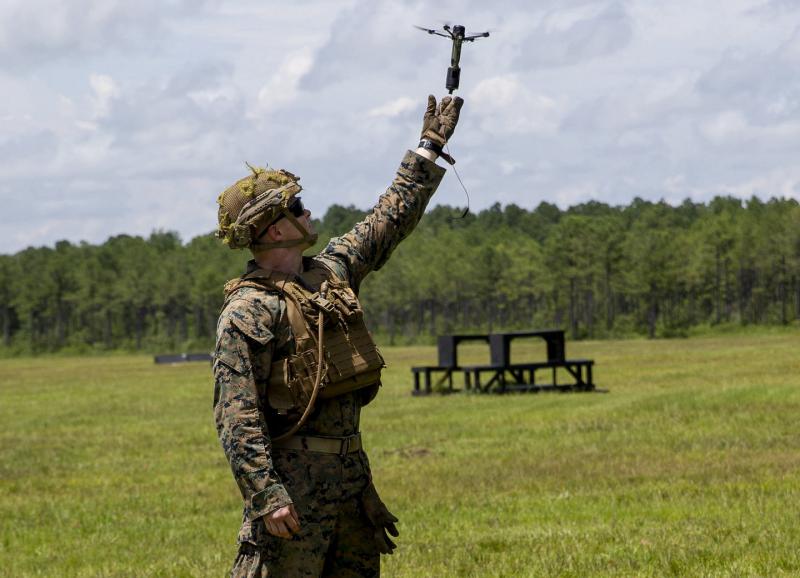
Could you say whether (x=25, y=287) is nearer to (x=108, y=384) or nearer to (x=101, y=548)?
(x=108, y=384)

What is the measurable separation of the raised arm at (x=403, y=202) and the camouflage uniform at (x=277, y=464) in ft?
0.87

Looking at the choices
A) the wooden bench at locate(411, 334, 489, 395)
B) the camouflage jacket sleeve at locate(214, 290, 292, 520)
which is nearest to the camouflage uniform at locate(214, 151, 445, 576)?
the camouflage jacket sleeve at locate(214, 290, 292, 520)

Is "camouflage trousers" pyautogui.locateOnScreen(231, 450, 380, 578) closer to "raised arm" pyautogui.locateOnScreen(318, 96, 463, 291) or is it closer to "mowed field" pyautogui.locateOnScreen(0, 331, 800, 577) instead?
"raised arm" pyautogui.locateOnScreen(318, 96, 463, 291)

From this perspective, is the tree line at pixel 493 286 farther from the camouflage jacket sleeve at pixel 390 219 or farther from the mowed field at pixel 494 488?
the camouflage jacket sleeve at pixel 390 219

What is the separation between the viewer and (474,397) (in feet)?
101

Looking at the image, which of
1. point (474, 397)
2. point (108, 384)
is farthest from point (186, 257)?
point (474, 397)

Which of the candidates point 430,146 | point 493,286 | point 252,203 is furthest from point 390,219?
point 493,286

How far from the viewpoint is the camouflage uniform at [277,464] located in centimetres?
545

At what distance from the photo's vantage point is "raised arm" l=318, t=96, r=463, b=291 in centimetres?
629

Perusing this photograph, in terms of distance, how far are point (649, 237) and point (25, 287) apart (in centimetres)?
8778

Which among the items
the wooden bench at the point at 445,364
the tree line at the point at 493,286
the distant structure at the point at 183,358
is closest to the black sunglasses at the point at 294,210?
the wooden bench at the point at 445,364

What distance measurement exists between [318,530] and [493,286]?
139 m

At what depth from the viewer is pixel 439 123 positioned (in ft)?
20.9

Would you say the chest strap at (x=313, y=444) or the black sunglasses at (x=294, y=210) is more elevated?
the black sunglasses at (x=294, y=210)
